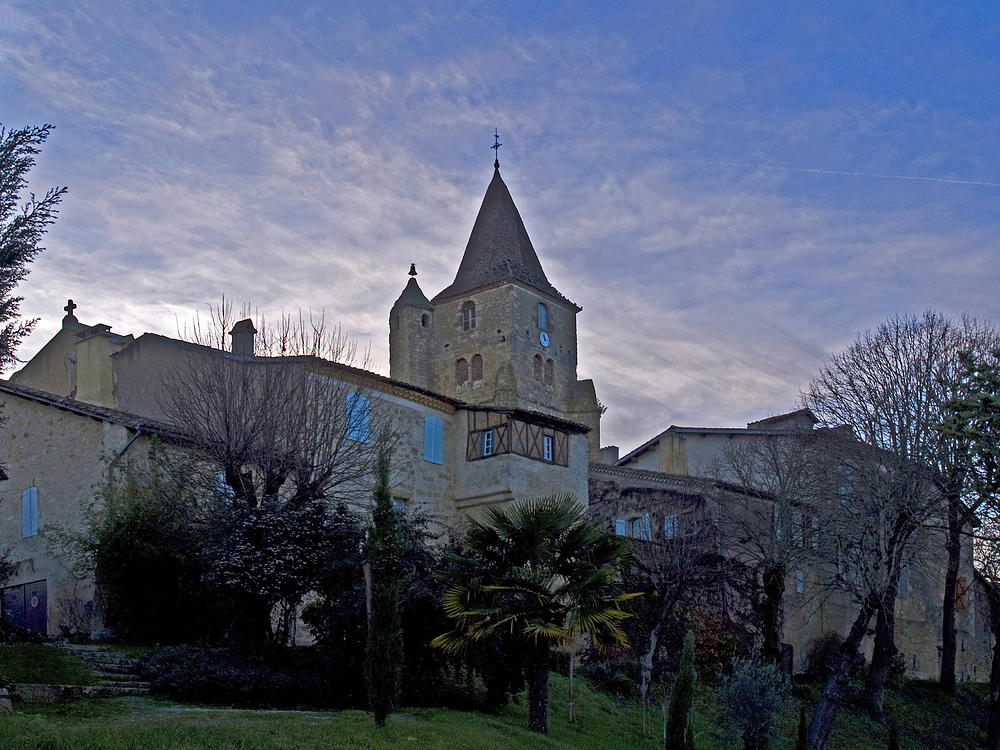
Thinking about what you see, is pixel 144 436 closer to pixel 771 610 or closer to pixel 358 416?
pixel 358 416

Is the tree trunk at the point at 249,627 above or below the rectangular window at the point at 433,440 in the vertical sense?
below

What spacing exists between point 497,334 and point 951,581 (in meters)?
27.0

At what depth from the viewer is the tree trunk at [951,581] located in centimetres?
2769

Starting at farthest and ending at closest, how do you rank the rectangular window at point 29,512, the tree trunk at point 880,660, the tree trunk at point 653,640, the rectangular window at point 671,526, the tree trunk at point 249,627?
the rectangular window at point 671,526, the tree trunk at point 880,660, the tree trunk at point 653,640, the rectangular window at point 29,512, the tree trunk at point 249,627

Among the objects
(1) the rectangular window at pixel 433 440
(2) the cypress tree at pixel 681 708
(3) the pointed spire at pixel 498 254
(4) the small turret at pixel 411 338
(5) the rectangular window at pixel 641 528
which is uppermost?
(3) the pointed spire at pixel 498 254

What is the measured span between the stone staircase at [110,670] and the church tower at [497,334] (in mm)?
33669

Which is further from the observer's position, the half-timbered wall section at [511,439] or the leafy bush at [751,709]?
the half-timbered wall section at [511,439]

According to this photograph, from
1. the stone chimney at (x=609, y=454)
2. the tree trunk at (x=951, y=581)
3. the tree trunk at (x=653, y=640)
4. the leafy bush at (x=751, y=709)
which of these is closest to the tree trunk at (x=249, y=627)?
the leafy bush at (x=751, y=709)

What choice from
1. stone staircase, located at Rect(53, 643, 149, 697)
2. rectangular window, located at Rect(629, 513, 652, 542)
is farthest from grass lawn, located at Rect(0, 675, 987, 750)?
rectangular window, located at Rect(629, 513, 652, 542)

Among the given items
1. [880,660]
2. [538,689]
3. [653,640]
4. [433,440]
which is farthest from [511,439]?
[538,689]

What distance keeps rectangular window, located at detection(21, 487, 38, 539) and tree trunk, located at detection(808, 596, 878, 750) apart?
59.3ft

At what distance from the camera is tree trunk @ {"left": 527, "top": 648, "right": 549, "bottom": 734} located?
57.9ft

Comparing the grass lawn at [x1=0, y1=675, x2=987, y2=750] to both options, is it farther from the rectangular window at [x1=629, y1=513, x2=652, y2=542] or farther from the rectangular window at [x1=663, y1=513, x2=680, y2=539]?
the rectangular window at [x1=629, y1=513, x2=652, y2=542]

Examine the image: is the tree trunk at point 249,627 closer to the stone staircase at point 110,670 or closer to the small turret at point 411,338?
the stone staircase at point 110,670
